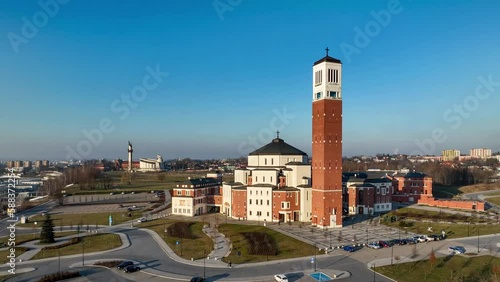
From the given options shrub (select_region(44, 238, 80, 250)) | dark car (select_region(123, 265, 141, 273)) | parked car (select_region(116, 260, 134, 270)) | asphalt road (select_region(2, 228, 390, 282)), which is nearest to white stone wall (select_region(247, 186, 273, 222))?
asphalt road (select_region(2, 228, 390, 282))

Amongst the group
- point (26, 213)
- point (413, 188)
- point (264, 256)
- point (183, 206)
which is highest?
point (413, 188)

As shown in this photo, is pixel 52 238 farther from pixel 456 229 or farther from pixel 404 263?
pixel 456 229

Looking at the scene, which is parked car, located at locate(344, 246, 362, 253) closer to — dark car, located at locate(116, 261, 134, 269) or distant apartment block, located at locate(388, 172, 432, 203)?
dark car, located at locate(116, 261, 134, 269)

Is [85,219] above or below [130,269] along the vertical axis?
below

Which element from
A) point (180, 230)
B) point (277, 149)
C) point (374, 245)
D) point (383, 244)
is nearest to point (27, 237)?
point (180, 230)

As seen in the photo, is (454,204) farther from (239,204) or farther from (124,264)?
(124,264)

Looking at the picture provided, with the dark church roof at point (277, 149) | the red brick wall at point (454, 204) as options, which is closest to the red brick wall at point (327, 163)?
the dark church roof at point (277, 149)

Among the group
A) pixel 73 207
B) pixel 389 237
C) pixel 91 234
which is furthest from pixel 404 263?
pixel 73 207
